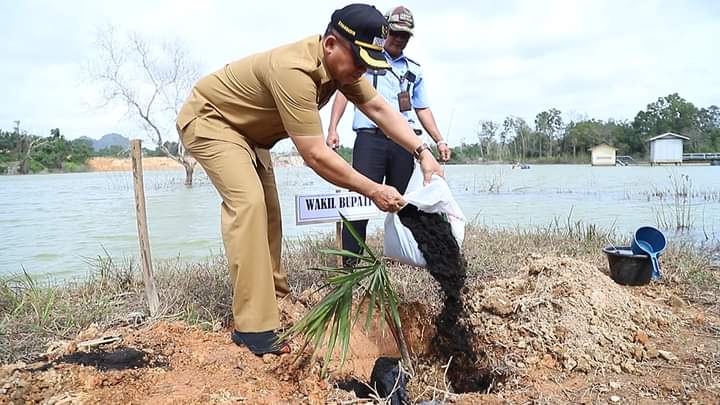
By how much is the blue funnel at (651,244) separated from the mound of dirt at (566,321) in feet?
2.24

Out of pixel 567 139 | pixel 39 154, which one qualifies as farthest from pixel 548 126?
pixel 39 154

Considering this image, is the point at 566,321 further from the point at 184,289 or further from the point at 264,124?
the point at 184,289

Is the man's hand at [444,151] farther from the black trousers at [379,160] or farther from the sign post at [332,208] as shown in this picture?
the sign post at [332,208]

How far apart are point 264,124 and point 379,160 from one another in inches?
48.1

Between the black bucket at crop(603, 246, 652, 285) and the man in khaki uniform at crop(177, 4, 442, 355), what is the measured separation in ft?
7.01

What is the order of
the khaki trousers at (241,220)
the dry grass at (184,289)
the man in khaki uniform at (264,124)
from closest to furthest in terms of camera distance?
the man in khaki uniform at (264,124), the khaki trousers at (241,220), the dry grass at (184,289)

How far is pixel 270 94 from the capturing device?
103 inches

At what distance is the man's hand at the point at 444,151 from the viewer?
13.3 ft

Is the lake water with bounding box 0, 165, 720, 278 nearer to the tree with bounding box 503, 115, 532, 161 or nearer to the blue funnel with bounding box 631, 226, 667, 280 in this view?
the blue funnel with bounding box 631, 226, 667, 280

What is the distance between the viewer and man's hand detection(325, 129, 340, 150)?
13.3ft

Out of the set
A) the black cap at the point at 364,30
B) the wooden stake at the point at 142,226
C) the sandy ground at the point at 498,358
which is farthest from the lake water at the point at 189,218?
the black cap at the point at 364,30

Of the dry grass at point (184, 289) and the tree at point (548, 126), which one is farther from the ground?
the tree at point (548, 126)

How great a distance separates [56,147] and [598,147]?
A: 141 feet

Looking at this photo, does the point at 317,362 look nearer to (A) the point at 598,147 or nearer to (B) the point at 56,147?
(B) the point at 56,147
